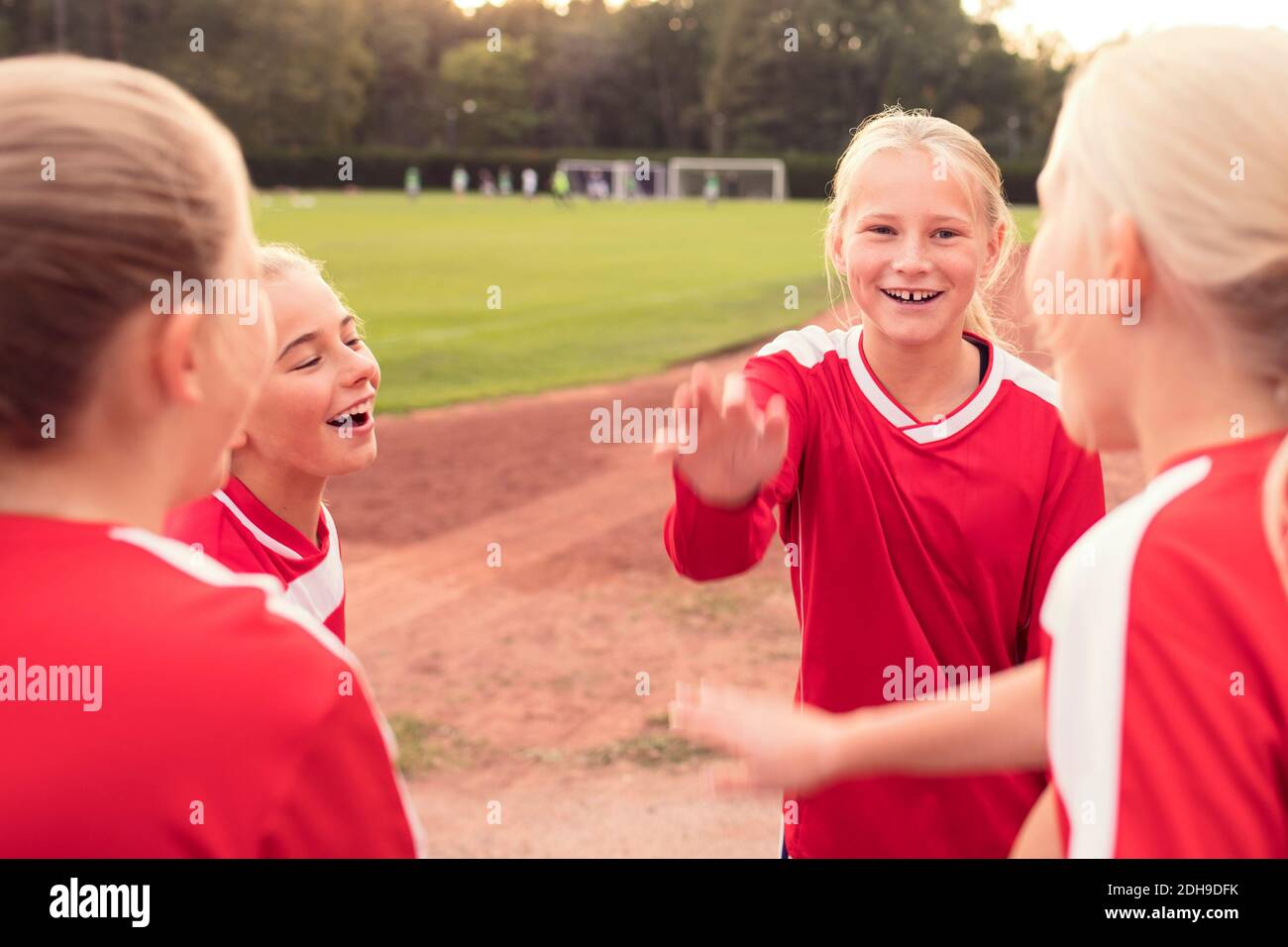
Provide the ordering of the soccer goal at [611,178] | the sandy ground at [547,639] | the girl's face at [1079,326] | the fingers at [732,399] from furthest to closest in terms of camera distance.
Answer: the soccer goal at [611,178], the sandy ground at [547,639], the fingers at [732,399], the girl's face at [1079,326]

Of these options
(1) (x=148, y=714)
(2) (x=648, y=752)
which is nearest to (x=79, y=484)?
(1) (x=148, y=714)

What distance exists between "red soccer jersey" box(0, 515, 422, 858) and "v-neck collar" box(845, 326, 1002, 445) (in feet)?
5.99

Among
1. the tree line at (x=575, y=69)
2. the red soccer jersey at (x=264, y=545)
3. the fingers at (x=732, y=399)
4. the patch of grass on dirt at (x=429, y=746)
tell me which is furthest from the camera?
the tree line at (x=575, y=69)

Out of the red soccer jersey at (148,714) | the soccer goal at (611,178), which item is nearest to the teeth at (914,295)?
the red soccer jersey at (148,714)

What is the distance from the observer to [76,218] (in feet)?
4.22

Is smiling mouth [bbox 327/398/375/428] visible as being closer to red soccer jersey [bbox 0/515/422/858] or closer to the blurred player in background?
red soccer jersey [bbox 0/515/422/858]

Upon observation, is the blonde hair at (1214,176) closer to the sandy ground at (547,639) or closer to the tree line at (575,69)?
the sandy ground at (547,639)

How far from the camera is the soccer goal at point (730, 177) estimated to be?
66250 millimetres

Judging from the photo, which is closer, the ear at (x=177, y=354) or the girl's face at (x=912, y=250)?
the ear at (x=177, y=354)

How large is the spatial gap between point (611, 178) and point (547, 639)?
64084 mm

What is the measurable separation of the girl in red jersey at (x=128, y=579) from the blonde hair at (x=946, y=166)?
175cm

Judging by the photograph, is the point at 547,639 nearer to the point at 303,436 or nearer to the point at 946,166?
the point at 303,436

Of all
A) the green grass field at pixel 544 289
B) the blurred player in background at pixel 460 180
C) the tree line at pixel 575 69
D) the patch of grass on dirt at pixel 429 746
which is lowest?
the patch of grass on dirt at pixel 429 746
